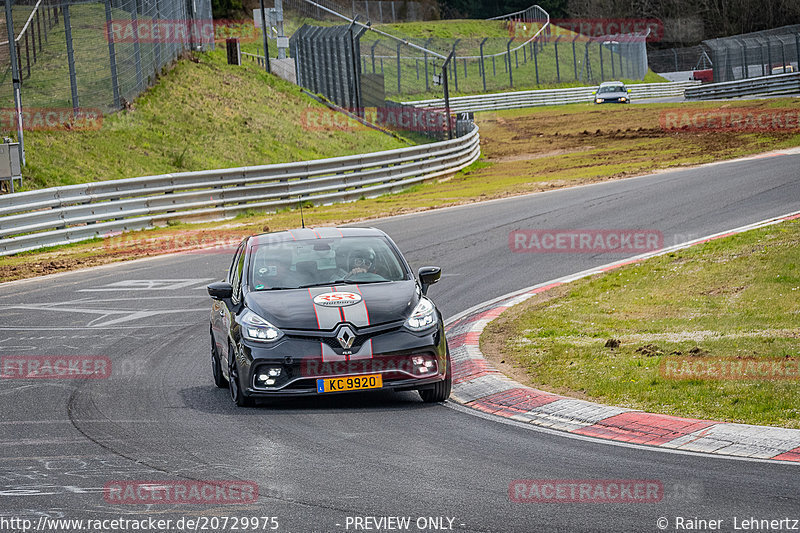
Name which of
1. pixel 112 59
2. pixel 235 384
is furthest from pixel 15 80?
pixel 235 384

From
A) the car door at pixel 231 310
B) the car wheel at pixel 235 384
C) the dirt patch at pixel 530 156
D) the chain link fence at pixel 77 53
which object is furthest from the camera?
the dirt patch at pixel 530 156

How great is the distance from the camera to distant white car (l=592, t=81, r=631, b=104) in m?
60.8

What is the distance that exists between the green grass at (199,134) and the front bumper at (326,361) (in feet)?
57.1

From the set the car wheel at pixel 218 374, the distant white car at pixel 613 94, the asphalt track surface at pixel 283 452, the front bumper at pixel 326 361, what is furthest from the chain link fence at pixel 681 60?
the front bumper at pixel 326 361

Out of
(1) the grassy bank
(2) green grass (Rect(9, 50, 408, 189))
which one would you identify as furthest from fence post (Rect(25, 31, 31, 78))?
(1) the grassy bank

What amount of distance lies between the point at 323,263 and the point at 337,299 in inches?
34.5

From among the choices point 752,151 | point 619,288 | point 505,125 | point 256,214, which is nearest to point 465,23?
point 505,125

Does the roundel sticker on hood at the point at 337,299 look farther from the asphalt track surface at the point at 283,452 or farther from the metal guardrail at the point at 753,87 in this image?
the metal guardrail at the point at 753,87

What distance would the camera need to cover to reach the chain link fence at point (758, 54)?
60.0 metres

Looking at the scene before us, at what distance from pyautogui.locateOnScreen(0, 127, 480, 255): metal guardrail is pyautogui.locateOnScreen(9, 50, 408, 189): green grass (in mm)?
2802

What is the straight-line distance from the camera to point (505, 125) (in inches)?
2121

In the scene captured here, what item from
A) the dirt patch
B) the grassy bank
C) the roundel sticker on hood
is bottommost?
the dirt patch

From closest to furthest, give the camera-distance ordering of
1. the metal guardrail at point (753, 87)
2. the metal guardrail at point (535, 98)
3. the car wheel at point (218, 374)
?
the car wheel at point (218, 374) < the metal guardrail at point (753, 87) < the metal guardrail at point (535, 98)

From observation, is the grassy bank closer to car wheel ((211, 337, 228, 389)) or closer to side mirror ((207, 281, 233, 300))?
car wheel ((211, 337, 228, 389))
